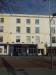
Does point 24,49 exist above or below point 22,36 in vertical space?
below

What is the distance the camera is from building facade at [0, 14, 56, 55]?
2702 inches

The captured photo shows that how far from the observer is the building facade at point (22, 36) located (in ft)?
225

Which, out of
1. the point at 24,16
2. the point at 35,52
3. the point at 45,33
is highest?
the point at 24,16

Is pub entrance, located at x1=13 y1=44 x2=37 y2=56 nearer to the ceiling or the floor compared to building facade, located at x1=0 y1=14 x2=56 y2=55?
nearer to the floor

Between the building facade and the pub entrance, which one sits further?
the pub entrance

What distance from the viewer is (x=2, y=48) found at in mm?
68812

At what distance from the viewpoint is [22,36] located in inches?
2729

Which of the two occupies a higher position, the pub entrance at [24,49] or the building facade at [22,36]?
the building facade at [22,36]

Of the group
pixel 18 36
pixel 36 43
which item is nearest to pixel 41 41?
pixel 36 43

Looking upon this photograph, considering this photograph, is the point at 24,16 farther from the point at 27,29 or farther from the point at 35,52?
the point at 35,52

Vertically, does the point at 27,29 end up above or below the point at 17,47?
above

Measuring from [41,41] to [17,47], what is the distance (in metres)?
5.98

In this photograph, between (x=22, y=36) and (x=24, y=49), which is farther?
(x=24, y=49)

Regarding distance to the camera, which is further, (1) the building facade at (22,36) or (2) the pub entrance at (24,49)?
(2) the pub entrance at (24,49)
